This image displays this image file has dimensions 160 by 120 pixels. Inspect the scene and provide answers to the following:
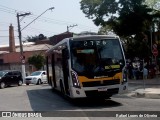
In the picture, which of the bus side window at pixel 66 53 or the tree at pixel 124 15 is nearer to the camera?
the bus side window at pixel 66 53

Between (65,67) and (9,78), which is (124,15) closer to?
(9,78)

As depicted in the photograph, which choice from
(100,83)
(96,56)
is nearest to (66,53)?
(96,56)

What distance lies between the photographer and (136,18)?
37312 millimetres

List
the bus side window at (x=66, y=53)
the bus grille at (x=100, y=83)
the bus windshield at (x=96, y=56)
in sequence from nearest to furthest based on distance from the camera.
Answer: the bus grille at (x=100, y=83)
the bus windshield at (x=96, y=56)
the bus side window at (x=66, y=53)

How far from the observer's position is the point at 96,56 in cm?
1488

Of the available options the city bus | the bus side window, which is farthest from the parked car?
the city bus

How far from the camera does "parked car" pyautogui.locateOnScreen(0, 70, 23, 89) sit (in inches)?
1311

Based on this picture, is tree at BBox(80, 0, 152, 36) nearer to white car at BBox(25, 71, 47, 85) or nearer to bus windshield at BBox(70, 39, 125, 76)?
white car at BBox(25, 71, 47, 85)

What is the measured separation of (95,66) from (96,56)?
0.44 m

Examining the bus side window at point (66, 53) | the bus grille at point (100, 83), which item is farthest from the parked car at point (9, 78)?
the bus grille at point (100, 83)

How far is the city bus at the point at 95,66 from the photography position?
47.6 ft

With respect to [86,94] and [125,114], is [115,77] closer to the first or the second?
[86,94]

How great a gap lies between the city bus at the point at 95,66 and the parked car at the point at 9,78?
18992 mm

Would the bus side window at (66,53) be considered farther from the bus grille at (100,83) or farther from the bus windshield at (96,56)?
the bus grille at (100,83)
